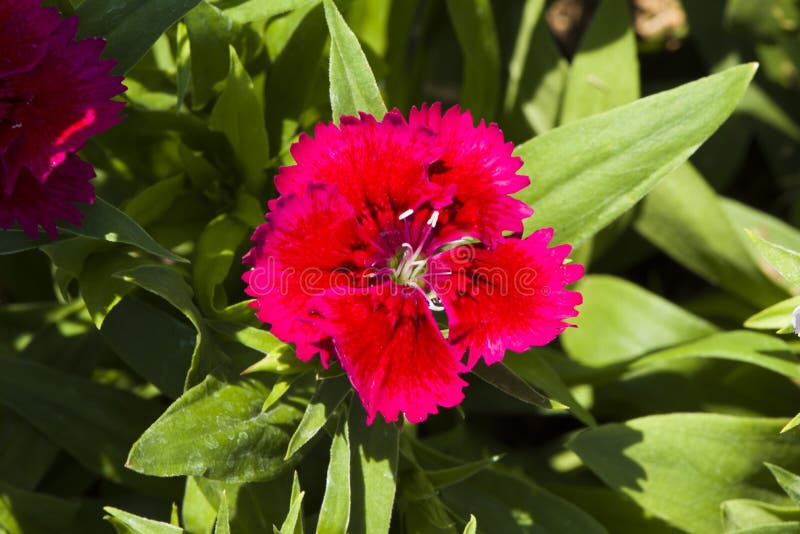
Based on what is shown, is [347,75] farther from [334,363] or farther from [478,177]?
[334,363]

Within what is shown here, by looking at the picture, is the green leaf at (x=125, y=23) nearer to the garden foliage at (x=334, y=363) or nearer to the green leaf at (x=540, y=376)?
the garden foliage at (x=334, y=363)

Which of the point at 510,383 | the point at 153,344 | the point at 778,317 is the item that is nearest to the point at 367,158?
the point at 510,383

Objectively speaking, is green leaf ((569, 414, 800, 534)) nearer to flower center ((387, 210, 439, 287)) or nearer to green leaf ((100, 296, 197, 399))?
flower center ((387, 210, 439, 287))

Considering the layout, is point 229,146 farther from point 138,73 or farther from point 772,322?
point 772,322

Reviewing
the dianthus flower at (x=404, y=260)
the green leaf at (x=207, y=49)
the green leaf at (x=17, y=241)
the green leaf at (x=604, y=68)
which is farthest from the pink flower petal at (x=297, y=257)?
the green leaf at (x=604, y=68)

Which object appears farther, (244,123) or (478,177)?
(244,123)

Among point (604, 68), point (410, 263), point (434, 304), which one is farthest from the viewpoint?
point (604, 68)
